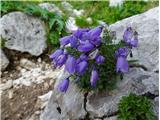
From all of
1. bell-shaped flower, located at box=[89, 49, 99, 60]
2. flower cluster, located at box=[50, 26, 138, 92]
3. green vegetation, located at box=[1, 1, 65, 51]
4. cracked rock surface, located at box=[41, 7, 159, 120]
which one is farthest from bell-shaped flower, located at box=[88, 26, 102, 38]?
green vegetation, located at box=[1, 1, 65, 51]

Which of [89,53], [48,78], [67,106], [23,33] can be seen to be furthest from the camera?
[23,33]

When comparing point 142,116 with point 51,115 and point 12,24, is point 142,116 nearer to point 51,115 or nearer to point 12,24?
point 51,115

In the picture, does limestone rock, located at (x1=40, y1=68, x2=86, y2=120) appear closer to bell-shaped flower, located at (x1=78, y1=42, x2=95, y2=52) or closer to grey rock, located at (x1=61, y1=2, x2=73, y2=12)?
bell-shaped flower, located at (x1=78, y1=42, x2=95, y2=52)

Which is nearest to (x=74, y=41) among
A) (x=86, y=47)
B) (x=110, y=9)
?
(x=86, y=47)

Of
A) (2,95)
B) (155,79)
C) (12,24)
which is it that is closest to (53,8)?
(12,24)

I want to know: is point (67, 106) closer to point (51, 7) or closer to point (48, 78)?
point (48, 78)

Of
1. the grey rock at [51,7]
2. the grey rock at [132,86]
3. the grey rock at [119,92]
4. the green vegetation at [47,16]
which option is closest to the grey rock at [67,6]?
the grey rock at [51,7]
